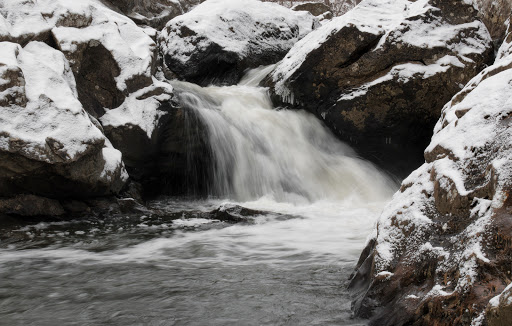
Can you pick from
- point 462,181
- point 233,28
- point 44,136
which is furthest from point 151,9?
point 462,181

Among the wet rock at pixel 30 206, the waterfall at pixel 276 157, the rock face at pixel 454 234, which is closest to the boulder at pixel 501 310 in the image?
the rock face at pixel 454 234

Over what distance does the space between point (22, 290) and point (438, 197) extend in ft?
9.10

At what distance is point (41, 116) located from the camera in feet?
16.4

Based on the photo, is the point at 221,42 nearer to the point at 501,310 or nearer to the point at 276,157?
the point at 276,157

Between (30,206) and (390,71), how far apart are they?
5765 millimetres

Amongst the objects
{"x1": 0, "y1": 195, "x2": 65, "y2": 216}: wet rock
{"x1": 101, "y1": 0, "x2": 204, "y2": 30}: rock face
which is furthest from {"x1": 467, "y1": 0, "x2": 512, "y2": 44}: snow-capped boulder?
{"x1": 101, "y1": 0, "x2": 204, "y2": 30}: rock face

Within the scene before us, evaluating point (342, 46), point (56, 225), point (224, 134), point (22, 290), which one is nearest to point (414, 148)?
point (342, 46)

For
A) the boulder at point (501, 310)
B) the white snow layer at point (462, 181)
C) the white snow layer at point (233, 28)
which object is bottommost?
the boulder at point (501, 310)

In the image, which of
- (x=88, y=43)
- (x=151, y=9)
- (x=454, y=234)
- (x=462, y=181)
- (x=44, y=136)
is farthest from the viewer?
(x=151, y=9)

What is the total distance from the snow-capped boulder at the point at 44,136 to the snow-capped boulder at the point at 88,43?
648 mm

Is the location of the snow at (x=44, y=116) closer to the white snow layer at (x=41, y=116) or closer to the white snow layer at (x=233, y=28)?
the white snow layer at (x=41, y=116)

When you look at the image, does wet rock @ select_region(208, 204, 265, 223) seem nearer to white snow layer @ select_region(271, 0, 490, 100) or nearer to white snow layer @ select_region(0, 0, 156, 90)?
white snow layer @ select_region(0, 0, 156, 90)

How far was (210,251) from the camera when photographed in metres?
4.16

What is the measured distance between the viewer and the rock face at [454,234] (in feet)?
6.07
